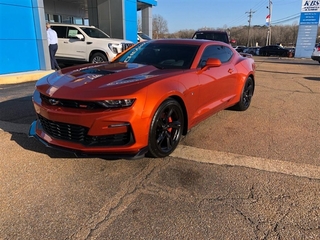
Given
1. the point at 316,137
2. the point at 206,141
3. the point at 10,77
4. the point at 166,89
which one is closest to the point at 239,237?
the point at 166,89

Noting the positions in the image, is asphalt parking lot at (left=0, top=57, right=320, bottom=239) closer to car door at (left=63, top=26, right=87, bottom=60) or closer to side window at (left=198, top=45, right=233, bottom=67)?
side window at (left=198, top=45, right=233, bottom=67)

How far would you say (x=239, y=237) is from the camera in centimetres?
210

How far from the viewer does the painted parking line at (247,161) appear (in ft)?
10.3

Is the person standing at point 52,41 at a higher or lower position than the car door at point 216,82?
higher

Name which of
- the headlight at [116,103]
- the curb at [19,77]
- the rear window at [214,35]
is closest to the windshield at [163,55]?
A: the headlight at [116,103]

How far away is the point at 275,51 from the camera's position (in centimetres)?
3512

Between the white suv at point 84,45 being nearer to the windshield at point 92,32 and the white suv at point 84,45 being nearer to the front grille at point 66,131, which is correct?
the windshield at point 92,32

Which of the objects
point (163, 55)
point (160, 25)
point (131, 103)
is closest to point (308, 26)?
point (163, 55)

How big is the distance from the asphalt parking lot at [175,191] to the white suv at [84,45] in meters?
6.88

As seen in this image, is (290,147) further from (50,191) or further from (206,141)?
(50,191)

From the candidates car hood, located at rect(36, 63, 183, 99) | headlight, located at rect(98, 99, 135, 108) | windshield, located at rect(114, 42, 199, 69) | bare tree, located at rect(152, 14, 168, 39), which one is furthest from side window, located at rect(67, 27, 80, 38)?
bare tree, located at rect(152, 14, 168, 39)

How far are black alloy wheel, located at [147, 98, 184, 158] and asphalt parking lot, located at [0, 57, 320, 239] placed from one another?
16cm

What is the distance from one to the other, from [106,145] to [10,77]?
7.49 m

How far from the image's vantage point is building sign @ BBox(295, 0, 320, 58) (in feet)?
80.7
